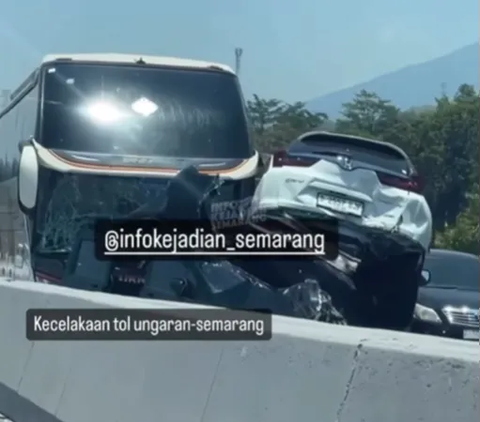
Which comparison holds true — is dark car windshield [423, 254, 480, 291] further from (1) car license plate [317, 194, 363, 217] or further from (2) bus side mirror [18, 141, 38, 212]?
(2) bus side mirror [18, 141, 38, 212]

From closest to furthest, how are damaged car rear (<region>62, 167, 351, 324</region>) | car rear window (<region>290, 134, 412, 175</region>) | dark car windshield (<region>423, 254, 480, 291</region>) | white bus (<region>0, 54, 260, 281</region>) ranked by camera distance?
damaged car rear (<region>62, 167, 351, 324</region>) → car rear window (<region>290, 134, 412, 175</region>) → white bus (<region>0, 54, 260, 281</region>) → dark car windshield (<region>423, 254, 480, 291</region>)

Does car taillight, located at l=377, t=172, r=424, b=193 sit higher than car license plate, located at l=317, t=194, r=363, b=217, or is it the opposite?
car taillight, located at l=377, t=172, r=424, b=193

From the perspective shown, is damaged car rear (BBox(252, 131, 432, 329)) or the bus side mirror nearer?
damaged car rear (BBox(252, 131, 432, 329))

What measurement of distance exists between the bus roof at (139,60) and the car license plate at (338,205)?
5.35 meters

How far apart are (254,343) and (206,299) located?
15.3ft

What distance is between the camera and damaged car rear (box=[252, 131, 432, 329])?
1052 cm

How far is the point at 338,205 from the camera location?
1053 centimetres

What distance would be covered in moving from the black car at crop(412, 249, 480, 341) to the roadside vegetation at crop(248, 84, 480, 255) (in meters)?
0.35

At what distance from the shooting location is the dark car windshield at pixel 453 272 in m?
14.8

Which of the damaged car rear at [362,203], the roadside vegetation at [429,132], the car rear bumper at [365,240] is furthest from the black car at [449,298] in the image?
the car rear bumper at [365,240]

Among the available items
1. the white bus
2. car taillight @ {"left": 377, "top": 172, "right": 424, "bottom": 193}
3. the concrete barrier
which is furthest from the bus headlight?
the concrete barrier

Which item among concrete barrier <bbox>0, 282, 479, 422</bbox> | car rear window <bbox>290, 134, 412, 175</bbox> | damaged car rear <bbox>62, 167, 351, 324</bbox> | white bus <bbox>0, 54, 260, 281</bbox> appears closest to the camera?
concrete barrier <bbox>0, 282, 479, 422</bbox>

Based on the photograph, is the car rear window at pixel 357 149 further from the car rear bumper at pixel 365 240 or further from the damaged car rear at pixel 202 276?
the damaged car rear at pixel 202 276

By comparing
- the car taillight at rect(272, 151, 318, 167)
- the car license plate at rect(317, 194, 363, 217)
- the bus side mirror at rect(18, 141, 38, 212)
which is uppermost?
the car taillight at rect(272, 151, 318, 167)
